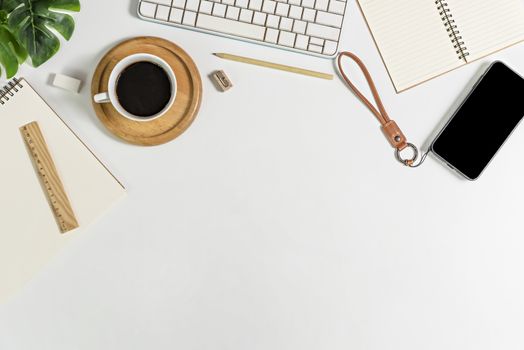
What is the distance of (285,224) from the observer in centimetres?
82

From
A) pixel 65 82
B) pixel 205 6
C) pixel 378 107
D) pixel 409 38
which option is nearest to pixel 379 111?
pixel 378 107

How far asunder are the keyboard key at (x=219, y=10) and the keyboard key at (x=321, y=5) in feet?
0.49

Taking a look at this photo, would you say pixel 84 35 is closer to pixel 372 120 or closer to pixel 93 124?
pixel 93 124

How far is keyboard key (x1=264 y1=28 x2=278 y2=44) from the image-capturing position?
778 millimetres

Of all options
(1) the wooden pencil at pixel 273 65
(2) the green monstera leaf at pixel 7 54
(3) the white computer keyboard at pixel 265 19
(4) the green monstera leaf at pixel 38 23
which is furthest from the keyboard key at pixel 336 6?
(2) the green monstera leaf at pixel 7 54

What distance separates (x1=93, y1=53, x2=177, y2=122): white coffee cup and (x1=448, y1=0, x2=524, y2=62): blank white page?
49cm

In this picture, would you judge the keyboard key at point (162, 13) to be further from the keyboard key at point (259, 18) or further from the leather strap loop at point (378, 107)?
the leather strap loop at point (378, 107)

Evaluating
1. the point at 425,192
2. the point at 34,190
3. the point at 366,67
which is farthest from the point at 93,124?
the point at 425,192

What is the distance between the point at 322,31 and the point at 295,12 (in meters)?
0.05

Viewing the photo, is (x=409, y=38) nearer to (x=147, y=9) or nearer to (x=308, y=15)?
(x=308, y=15)

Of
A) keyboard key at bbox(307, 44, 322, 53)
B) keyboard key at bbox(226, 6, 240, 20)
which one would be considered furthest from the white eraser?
keyboard key at bbox(307, 44, 322, 53)

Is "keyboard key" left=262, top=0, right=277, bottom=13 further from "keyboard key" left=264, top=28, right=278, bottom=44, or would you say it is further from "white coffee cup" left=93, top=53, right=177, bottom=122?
"white coffee cup" left=93, top=53, right=177, bottom=122

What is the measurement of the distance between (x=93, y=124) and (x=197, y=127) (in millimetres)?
170

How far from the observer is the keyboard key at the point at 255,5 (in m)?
0.77
